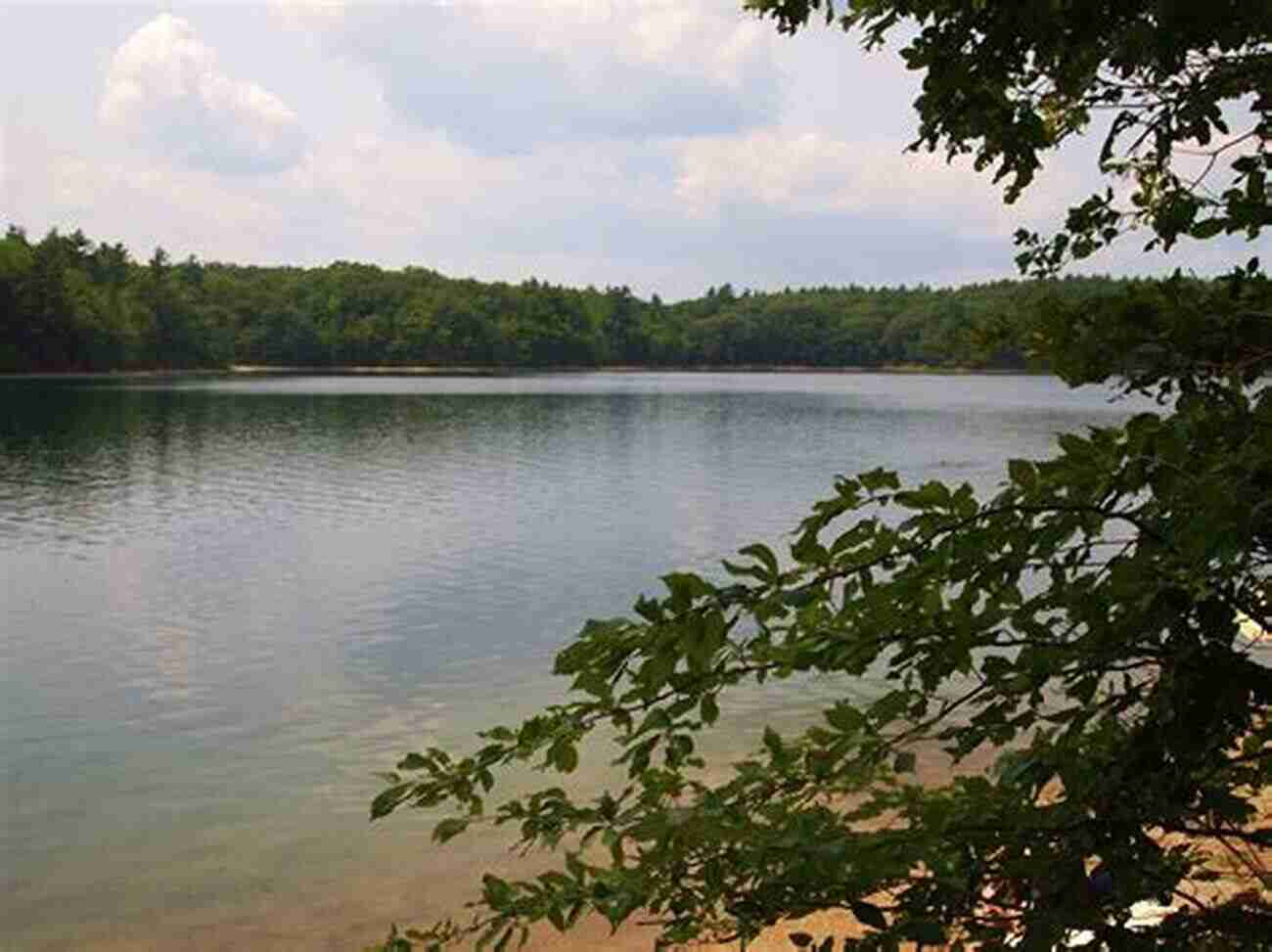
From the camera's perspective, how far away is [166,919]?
12.8 m

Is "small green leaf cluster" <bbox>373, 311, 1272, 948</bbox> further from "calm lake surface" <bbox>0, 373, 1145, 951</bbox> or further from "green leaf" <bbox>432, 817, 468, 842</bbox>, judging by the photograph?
"calm lake surface" <bbox>0, 373, 1145, 951</bbox>

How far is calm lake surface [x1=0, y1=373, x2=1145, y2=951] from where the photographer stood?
13.8 meters

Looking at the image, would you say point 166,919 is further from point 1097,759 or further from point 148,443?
point 148,443

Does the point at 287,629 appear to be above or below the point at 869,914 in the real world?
below

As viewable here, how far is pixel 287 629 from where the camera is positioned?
2639 cm

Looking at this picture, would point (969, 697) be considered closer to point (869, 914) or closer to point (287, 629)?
point (869, 914)

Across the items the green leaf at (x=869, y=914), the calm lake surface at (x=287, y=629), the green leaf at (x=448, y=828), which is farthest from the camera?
the calm lake surface at (x=287, y=629)

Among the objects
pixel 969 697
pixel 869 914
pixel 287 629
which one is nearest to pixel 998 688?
pixel 969 697

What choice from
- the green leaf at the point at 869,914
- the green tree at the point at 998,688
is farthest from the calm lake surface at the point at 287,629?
the green leaf at the point at 869,914

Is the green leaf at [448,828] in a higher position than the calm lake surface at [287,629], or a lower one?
higher

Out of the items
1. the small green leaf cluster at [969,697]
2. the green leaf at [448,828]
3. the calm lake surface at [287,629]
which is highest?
the small green leaf cluster at [969,697]

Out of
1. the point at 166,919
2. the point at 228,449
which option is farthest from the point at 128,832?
the point at 228,449

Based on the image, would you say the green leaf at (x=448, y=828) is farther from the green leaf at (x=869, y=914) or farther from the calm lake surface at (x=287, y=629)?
the calm lake surface at (x=287, y=629)

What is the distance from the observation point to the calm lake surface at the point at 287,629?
13.8 meters
